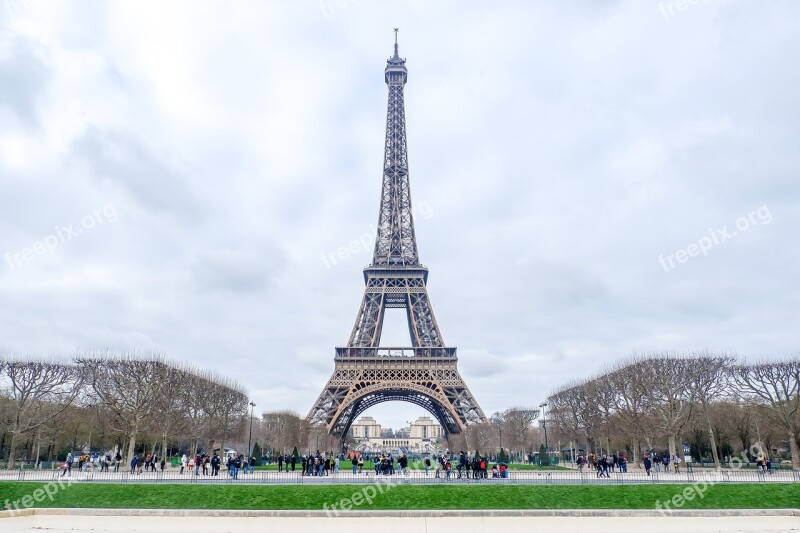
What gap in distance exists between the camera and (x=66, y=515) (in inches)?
897

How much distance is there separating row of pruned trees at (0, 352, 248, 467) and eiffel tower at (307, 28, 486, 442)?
38.0 ft

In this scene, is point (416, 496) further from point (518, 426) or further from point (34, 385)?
point (518, 426)

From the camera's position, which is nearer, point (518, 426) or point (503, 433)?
point (518, 426)

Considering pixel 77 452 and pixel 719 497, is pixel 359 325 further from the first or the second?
pixel 719 497

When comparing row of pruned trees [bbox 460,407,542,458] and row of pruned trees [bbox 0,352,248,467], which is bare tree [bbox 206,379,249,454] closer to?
row of pruned trees [bbox 0,352,248,467]

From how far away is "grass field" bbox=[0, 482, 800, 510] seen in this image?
80.9 feet

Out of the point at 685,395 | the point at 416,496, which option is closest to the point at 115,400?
the point at 416,496

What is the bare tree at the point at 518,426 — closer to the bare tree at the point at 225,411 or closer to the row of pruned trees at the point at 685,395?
the row of pruned trees at the point at 685,395

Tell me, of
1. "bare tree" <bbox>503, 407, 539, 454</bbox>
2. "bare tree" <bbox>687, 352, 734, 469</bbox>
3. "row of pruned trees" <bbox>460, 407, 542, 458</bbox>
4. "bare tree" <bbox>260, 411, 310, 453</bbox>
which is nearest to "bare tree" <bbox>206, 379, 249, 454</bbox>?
"bare tree" <bbox>260, 411, 310, 453</bbox>

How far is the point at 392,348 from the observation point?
237ft
